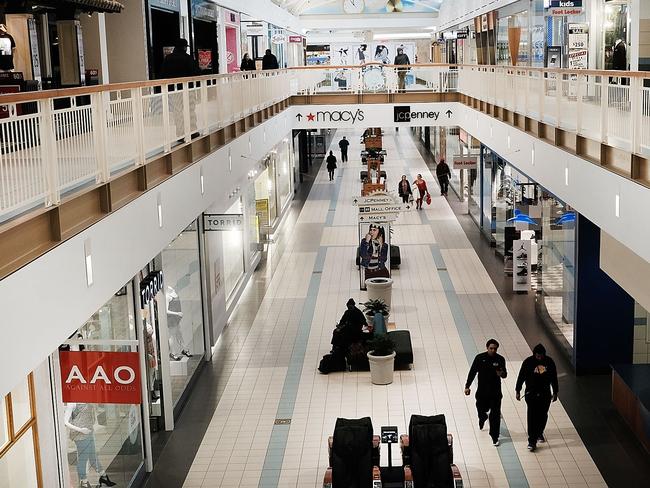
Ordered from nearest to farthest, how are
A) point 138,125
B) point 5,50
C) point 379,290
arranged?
1. point 138,125
2. point 5,50
3. point 379,290

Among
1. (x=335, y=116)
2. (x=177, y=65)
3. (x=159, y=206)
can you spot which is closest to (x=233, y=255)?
(x=177, y=65)

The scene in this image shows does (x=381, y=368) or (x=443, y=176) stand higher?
(x=443, y=176)

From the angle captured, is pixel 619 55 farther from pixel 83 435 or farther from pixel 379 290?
pixel 83 435

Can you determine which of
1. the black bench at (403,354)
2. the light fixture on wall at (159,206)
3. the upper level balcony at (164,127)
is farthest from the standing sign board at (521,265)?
the light fixture on wall at (159,206)

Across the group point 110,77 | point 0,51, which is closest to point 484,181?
point 110,77

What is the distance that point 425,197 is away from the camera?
35062 millimetres

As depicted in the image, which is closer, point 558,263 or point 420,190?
point 558,263

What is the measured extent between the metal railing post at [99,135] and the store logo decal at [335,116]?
2250 cm

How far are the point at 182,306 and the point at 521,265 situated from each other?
8.38m

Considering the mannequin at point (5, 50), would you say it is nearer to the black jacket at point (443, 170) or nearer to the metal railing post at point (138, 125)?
the metal railing post at point (138, 125)

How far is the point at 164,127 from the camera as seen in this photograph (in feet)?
37.1

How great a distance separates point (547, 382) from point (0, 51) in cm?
797

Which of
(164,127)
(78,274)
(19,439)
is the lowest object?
(19,439)

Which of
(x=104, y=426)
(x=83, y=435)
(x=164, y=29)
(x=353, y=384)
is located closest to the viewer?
(x=83, y=435)
